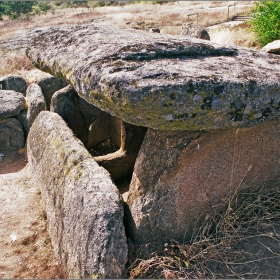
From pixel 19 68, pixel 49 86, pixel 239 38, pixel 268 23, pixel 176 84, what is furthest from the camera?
pixel 19 68

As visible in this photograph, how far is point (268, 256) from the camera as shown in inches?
113

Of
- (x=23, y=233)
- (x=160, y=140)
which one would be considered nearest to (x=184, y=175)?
(x=160, y=140)

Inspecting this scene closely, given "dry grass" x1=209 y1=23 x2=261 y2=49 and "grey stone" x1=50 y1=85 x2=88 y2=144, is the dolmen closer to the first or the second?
"grey stone" x1=50 y1=85 x2=88 y2=144

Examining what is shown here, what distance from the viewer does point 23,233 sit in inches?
151

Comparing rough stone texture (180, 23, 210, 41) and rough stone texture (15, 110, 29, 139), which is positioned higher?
rough stone texture (180, 23, 210, 41)

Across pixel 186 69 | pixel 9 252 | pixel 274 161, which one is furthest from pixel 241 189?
pixel 9 252

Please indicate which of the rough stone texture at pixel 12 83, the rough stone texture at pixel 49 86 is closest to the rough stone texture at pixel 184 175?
the rough stone texture at pixel 49 86

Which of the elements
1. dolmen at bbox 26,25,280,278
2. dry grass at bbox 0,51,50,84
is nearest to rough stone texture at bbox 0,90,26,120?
dolmen at bbox 26,25,280,278

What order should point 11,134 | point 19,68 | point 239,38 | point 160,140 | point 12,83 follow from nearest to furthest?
point 160,140, point 11,134, point 12,83, point 239,38, point 19,68

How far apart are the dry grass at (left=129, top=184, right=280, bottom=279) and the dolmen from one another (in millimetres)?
117

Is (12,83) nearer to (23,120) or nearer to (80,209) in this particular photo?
(23,120)

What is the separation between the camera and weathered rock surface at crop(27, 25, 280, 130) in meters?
2.33

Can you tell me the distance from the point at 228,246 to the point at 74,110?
280cm

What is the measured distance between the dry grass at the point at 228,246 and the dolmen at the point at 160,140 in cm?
12
